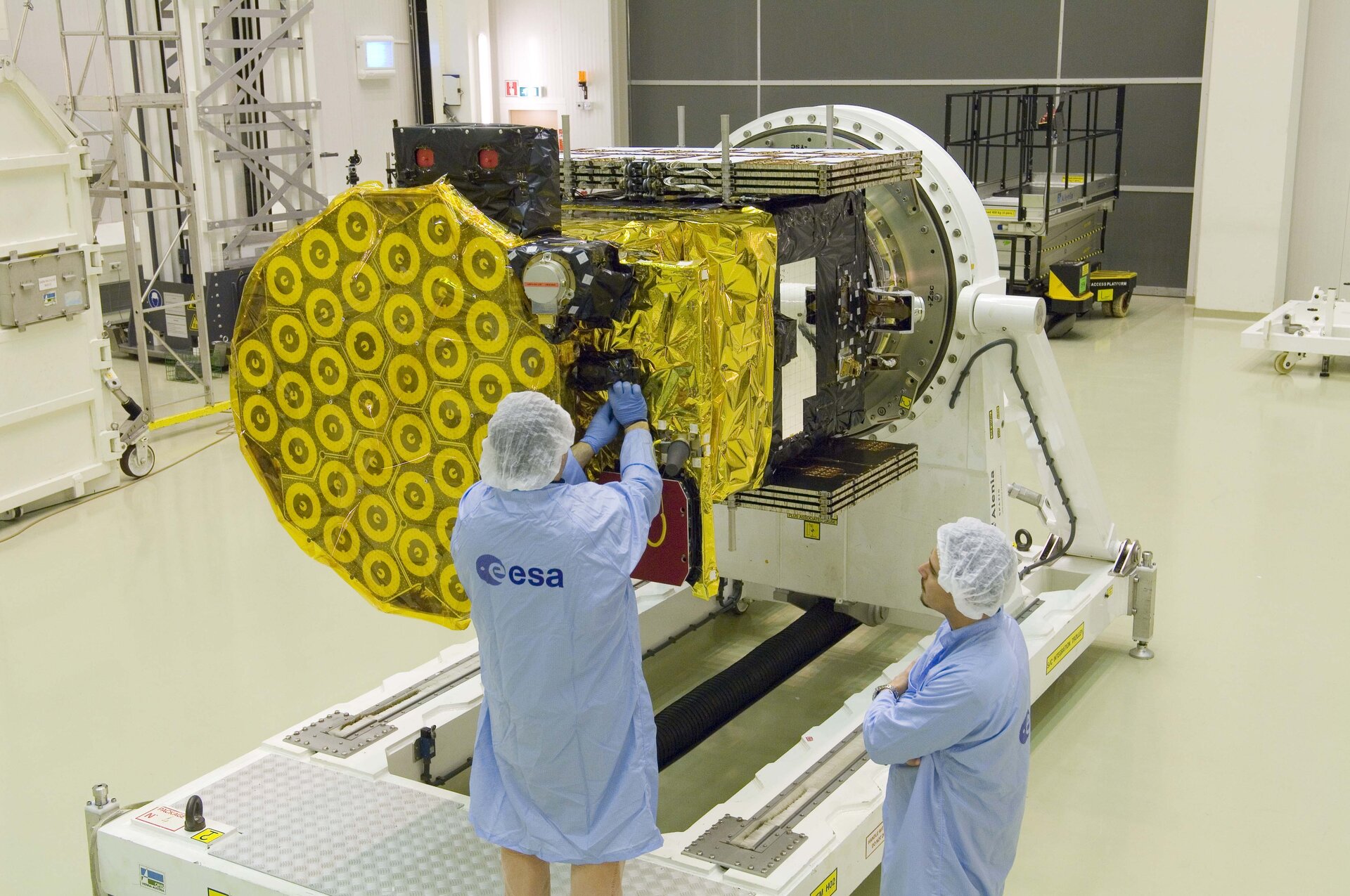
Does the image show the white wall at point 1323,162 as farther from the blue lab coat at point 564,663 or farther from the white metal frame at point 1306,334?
the blue lab coat at point 564,663

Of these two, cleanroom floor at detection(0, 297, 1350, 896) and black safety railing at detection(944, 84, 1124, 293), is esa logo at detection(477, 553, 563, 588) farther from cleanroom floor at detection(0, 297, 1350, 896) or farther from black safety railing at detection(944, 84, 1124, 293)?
black safety railing at detection(944, 84, 1124, 293)

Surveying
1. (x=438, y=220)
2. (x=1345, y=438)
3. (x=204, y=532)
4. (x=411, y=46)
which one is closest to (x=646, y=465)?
(x=438, y=220)

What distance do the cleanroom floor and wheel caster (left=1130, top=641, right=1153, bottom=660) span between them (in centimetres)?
5

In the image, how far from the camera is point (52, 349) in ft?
23.0

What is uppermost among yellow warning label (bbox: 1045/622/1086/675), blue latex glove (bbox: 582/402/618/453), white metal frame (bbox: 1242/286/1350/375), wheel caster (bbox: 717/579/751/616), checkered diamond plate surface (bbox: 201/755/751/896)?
blue latex glove (bbox: 582/402/618/453)

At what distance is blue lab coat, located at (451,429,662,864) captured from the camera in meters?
2.77

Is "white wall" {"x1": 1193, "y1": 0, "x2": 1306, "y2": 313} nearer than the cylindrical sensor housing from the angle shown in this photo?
No

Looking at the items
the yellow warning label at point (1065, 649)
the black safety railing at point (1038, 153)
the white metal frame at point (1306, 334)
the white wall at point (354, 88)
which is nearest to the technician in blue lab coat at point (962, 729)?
the yellow warning label at point (1065, 649)

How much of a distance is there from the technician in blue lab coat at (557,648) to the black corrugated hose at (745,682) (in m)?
1.22

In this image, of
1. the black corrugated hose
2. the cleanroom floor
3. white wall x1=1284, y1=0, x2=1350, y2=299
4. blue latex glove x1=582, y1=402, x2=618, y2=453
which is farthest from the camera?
white wall x1=1284, y1=0, x2=1350, y2=299

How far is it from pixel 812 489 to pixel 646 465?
0.91 metres

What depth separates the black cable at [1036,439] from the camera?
4617 millimetres

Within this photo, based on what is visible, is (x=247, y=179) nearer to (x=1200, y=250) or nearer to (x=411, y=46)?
(x=411, y=46)

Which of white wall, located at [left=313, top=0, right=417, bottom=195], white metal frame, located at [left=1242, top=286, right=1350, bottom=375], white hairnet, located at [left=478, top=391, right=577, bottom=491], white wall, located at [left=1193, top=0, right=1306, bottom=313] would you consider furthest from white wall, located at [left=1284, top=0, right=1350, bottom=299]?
white hairnet, located at [left=478, top=391, right=577, bottom=491]
